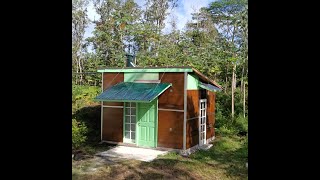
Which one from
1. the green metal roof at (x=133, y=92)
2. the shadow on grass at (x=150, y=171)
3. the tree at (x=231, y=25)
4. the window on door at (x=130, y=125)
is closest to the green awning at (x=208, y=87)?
the tree at (x=231, y=25)

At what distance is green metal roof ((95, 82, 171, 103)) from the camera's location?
4555 millimetres

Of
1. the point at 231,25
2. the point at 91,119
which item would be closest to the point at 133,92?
the point at 91,119

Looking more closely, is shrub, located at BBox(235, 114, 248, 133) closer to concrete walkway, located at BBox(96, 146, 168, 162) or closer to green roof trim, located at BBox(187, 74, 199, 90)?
green roof trim, located at BBox(187, 74, 199, 90)

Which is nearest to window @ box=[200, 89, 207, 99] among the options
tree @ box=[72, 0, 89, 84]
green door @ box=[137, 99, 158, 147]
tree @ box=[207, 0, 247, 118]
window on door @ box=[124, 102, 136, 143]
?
tree @ box=[207, 0, 247, 118]

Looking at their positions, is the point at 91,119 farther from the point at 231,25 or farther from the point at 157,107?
the point at 231,25

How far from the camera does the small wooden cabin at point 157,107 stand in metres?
4.61

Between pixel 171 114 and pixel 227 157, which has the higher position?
pixel 171 114

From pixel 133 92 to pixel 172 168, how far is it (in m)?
1.62

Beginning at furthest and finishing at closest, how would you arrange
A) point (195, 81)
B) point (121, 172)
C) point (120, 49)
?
1. point (120, 49)
2. point (195, 81)
3. point (121, 172)

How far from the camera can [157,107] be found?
4809 mm
